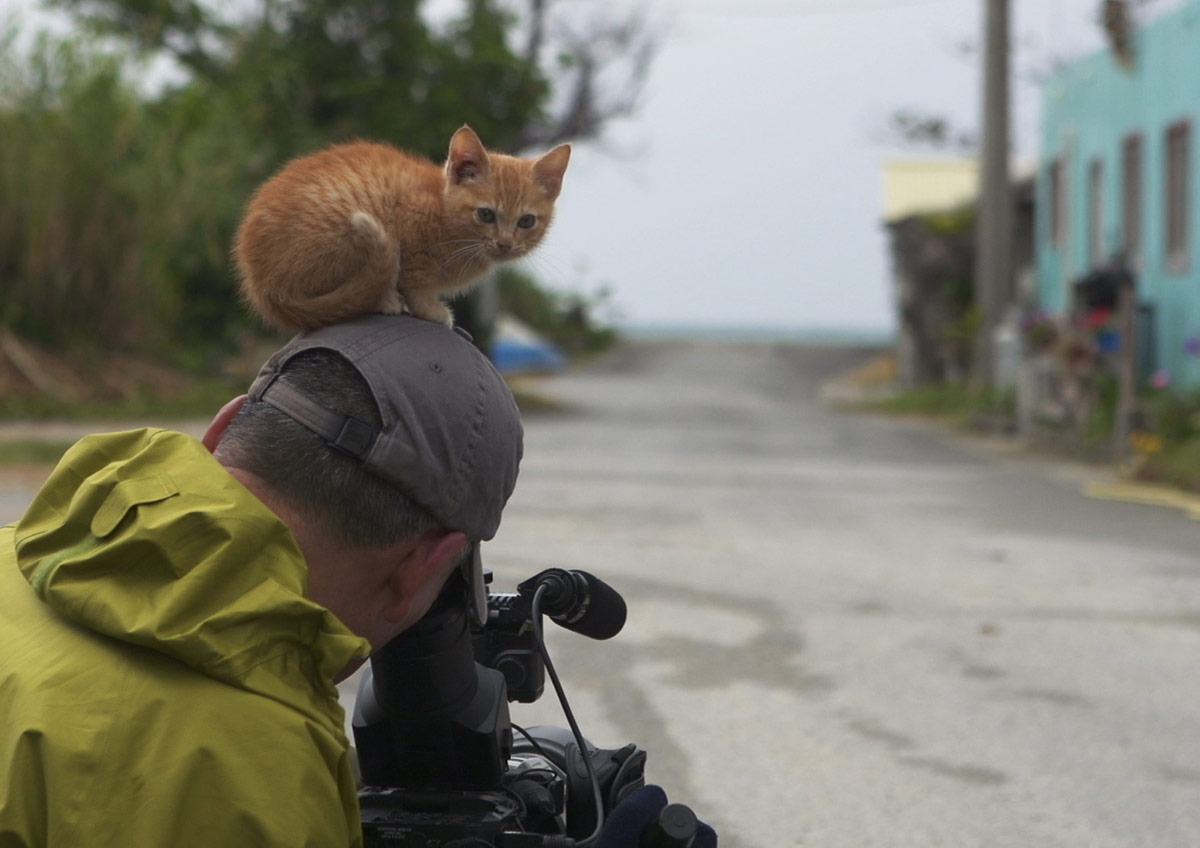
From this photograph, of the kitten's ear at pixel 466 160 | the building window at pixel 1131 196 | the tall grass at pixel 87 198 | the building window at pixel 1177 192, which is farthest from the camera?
the building window at pixel 1131 196

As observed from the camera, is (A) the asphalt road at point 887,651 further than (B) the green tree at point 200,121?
No

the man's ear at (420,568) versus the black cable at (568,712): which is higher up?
the man's ear at (420,568)

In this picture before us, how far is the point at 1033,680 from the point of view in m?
5.38

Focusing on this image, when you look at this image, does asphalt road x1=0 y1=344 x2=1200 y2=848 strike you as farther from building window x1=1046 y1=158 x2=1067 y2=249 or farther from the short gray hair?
building window x1=1046 y1=158 x2=1067 y2=249

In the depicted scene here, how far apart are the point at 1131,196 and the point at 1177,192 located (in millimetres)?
1696

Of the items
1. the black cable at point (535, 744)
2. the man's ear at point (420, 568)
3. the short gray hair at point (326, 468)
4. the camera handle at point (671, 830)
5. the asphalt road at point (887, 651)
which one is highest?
the short gray hair at point (326, 468)

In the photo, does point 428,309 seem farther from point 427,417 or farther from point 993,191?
point 993,191

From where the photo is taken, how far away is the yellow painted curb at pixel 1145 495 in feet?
33.9

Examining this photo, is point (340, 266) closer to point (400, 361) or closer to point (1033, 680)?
point (400, 361)

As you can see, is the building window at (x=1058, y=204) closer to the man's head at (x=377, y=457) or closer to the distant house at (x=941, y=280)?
the distant house at (x=941, y=280)

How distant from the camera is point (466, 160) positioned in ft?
7.82

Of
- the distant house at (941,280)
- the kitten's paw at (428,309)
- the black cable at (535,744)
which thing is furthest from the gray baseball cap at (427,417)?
the distant house at (941,280)

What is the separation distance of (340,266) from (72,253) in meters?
14.8

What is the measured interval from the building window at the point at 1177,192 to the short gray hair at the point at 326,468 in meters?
14.7
